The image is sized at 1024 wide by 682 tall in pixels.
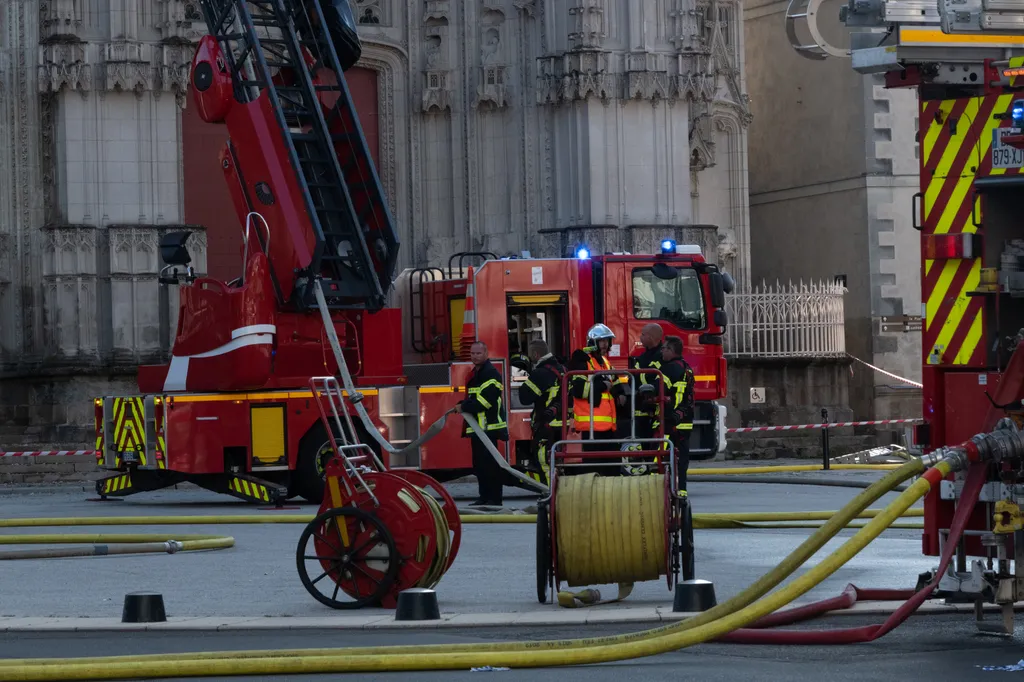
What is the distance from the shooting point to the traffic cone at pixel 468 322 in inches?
875

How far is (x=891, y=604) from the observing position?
36.6ft

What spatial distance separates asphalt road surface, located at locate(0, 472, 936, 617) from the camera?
12.1 m

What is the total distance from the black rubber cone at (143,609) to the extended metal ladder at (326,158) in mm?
9354

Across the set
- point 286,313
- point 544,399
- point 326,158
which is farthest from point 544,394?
point 326,158

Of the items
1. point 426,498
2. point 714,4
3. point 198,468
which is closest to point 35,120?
point 198,468

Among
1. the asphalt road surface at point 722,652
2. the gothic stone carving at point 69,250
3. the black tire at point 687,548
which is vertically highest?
the gothic stone carving at point 69,250

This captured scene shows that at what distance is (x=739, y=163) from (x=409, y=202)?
22.3 ft

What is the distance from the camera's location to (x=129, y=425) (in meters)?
20.7

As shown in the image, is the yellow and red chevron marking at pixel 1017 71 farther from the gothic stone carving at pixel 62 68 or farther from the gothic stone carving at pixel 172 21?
the gothic stone carving at pixel 62 68

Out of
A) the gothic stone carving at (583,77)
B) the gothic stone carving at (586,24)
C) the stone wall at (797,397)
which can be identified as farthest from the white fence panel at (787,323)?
the gothic stone carving at (586,24)

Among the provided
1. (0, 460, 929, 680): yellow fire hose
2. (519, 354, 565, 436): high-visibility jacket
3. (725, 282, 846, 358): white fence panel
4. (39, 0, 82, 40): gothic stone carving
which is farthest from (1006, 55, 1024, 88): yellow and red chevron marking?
(725, 282, 846, 358): white fence panel

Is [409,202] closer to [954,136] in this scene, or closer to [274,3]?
[274,3]

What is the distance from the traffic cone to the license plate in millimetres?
12719

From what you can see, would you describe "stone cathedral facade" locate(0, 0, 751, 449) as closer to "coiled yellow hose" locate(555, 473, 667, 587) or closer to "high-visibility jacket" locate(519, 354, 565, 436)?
"high-visibility jacket" locate(519, 354, 565, 436)
